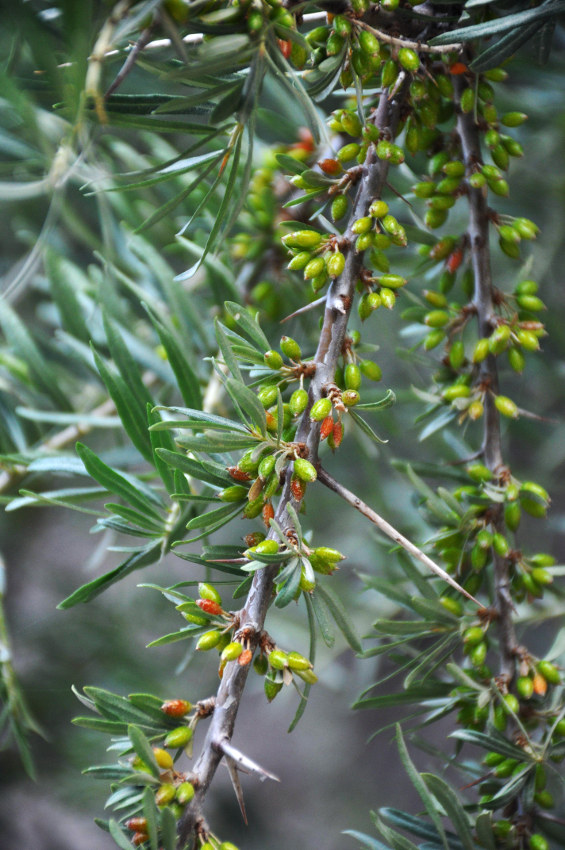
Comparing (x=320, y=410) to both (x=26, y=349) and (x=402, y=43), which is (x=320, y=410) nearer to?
(x=402, y=43)

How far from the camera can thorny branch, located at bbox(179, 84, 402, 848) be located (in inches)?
8.6

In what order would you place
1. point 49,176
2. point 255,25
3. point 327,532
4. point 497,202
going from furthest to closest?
1. point 327,532
2. point 497,202
3. point 49,176
4. point 255,25

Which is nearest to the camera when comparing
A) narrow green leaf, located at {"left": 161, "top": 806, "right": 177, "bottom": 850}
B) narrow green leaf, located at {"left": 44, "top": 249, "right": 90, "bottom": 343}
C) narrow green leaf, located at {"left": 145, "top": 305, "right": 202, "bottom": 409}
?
narrow green leaf, located at {"left": 161, "top": 806, "right": 177, "bottom": 850}

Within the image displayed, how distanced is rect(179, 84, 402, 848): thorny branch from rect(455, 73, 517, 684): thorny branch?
0.04m

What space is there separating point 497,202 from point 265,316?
25 centimetres

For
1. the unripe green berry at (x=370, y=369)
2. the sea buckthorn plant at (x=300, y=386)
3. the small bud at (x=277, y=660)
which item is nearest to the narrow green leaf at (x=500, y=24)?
the sea buckthorn plant at (x=300, y=386)

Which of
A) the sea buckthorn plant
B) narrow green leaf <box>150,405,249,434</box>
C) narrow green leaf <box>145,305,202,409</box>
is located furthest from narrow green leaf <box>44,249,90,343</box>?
narrow green leaf <box>150,405,249,434</box>

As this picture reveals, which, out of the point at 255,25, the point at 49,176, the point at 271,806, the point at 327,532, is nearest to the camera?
the point at 255,25

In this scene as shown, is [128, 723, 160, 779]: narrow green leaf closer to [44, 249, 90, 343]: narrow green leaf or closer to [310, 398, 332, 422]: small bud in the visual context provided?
[310, 398, 332, 422]: small bud

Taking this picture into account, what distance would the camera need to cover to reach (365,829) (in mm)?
767

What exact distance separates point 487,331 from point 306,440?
4.8 inches

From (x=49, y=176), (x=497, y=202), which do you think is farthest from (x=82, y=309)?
(x=497, y=202)

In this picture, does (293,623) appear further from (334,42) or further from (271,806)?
(334,42)

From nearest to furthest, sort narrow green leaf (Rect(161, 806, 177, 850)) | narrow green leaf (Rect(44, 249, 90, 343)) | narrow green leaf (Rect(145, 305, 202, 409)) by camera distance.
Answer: narrow green leaf (Rect(161, 806, 177, 850)), narrow green leaf (Rect(145, 305, 202, 409)), narrow green leaf (Rect(44, 249, 90, 343))
